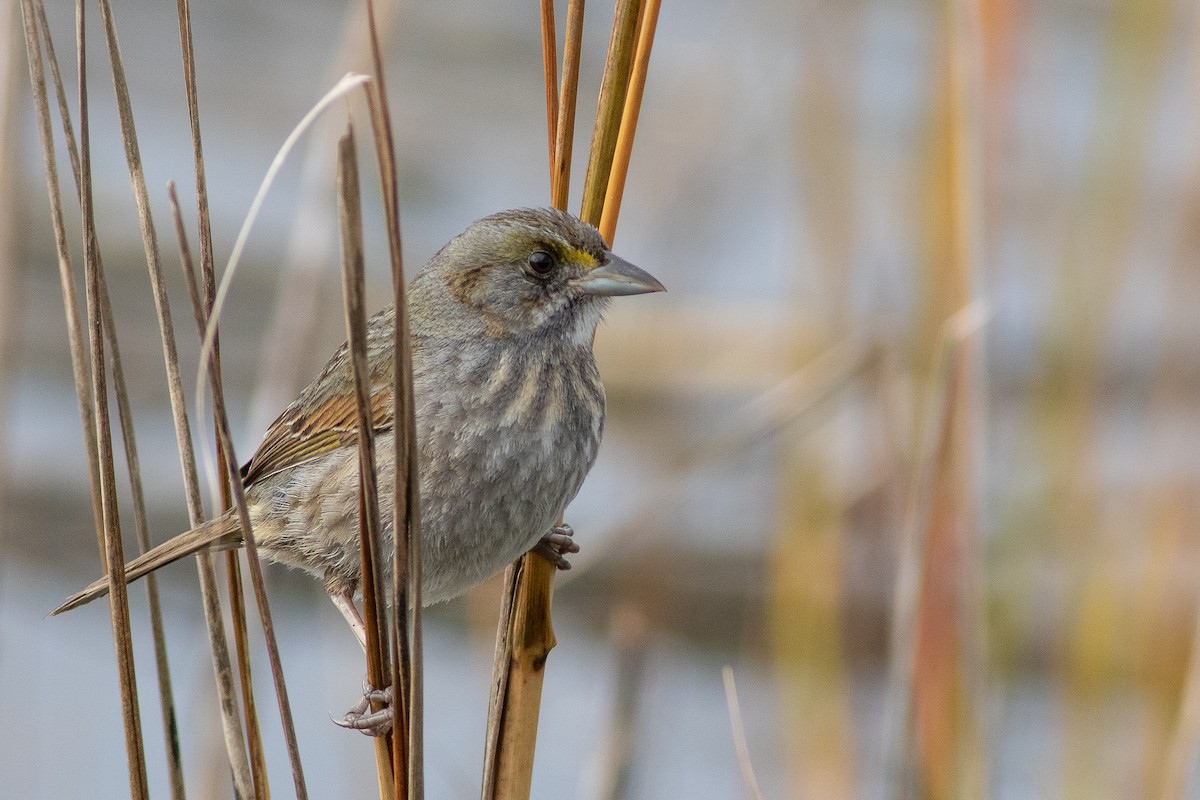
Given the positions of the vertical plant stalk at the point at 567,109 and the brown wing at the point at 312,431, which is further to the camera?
the brown wing at the point at 312,431

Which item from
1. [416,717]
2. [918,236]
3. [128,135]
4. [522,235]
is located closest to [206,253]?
[128,135]

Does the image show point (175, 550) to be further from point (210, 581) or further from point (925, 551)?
point (925, 551)

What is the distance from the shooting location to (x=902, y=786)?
2.16 meters

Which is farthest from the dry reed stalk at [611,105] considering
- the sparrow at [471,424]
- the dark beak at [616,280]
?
the dark beak at [616,280]

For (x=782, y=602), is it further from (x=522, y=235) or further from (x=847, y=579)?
(x=522, y=235)

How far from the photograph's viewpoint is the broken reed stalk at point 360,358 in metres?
1.30

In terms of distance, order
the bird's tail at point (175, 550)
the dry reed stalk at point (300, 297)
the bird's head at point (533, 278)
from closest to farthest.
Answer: the bird's tail at point (175, 550)
the bird's head at point (533, 278)
the dry reed stalk at point (300, 297)

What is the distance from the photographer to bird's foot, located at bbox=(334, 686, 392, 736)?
1.79m

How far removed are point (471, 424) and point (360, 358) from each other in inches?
36.0

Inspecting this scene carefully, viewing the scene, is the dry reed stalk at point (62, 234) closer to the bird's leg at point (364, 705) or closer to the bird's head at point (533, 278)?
the bird's leg at point (364, 705)

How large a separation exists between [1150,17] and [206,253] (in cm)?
205

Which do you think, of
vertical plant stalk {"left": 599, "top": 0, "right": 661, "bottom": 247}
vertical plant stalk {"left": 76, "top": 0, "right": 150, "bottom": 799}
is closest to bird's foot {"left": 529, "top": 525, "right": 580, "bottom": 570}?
vertical plant stalk {"left": 599, "top": 0, "right": 661, "bottom": 247}

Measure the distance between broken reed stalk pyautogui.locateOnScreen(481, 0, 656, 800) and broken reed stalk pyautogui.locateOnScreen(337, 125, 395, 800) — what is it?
0.34 meters

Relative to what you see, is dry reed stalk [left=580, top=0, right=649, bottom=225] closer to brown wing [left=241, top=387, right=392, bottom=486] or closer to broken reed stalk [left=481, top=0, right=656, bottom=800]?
broken reed stalk [left=481, top=0, right=656, bottom=800]
